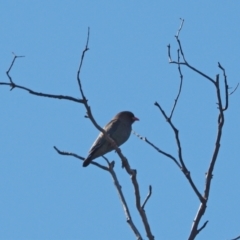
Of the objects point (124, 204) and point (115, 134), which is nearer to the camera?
point (124, 204)

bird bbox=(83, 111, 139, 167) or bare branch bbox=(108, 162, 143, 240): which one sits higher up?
bird bbox=(83, 111, 139, 167)

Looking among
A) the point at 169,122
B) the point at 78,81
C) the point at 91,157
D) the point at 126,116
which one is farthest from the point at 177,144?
the point at 126,116

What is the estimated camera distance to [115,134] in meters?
10.3

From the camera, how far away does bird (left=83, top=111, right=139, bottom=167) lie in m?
9.53

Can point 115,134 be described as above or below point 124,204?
above

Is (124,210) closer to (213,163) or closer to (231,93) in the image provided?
(213,163)

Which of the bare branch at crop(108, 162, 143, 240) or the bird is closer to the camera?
the bare branch at crop(108, 162, 143, 240)

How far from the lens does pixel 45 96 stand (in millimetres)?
4926

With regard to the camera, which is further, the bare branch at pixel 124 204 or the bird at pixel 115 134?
the bird at pixel 115 134

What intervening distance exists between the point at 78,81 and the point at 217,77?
106 centimetres

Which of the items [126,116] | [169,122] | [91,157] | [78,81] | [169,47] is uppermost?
[126,116]

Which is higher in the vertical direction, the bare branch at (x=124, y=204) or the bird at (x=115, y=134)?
the bird at (x=115, y=134)

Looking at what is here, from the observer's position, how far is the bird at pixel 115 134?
953 cm

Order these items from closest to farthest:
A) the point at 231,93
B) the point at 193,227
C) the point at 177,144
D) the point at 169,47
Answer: the point at 193,227
the point at 177,144
the point at 231,93
the point at 169,47
